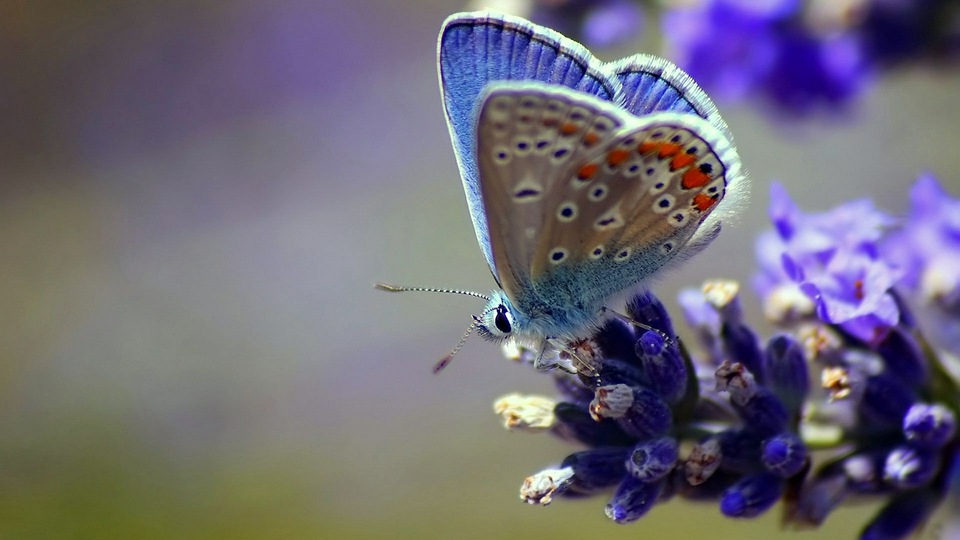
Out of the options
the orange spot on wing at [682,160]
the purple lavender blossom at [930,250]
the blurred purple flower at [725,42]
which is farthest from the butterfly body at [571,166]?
the blurred purple flower at [725,42]

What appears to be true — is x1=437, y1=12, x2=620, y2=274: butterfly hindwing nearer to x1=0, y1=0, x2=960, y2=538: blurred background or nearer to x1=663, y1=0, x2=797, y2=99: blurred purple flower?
x1=663, y1=0, x2=797, y2=99: blurred purple flower

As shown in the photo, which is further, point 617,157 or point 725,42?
point 725,42

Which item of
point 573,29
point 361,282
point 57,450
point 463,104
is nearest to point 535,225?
point 463,104

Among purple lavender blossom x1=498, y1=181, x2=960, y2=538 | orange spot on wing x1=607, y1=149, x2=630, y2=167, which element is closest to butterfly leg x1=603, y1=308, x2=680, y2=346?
purple lavender blossom x1=498, y1=181, x2=960, y2=538

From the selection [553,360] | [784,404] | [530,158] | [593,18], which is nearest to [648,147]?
[530,158]

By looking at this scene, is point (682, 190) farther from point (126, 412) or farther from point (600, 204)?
point (126, 412)

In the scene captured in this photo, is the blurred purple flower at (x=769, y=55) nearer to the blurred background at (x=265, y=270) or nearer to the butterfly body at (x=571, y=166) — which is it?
the butterfly body at (x=571, y=166)

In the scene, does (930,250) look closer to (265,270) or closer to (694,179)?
(694,179)

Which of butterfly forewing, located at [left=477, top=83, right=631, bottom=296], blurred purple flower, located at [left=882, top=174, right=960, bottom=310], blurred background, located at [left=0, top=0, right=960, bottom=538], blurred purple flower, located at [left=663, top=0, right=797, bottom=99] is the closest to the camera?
butterfly forewing, located at [left=477, top=83, right=631, bottom=296]
